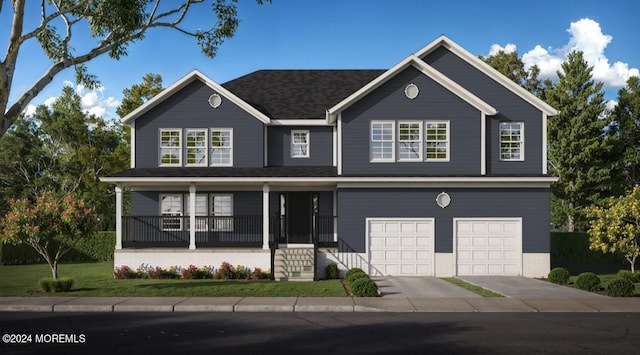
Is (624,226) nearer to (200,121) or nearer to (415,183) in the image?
(415,183)

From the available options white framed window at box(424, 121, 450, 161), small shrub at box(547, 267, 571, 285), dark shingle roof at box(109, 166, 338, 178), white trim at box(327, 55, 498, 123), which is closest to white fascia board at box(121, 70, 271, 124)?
dark shingle roof at box(109, 166, 338, 178)

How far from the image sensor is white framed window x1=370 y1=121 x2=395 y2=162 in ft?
76.9

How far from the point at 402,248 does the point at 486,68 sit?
8551 millimetres

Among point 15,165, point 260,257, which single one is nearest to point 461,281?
point 260,257

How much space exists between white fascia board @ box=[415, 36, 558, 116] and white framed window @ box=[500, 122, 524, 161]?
110 cm

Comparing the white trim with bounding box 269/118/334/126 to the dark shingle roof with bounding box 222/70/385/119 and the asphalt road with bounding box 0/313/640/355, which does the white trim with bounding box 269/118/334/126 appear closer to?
the dark shingle roof with bounding box 222/70/385/119

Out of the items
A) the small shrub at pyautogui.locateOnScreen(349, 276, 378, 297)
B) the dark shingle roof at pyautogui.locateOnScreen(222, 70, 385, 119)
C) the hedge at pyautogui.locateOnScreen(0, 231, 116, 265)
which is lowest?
the hedge at pyautogui.locateOnScreen(0, 231, 116, 265)

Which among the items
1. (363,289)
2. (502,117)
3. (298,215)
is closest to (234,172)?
(298,215)

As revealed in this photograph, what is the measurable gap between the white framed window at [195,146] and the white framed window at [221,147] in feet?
A: 1.16

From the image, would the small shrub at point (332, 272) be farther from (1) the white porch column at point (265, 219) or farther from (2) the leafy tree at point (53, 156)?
(2) the leafy tree at point (53, 156)

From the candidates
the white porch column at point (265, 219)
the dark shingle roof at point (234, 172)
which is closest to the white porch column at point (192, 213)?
the dark shingle roof at point (234, 172)

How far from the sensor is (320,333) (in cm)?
1200

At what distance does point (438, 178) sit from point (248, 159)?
8.39 metres

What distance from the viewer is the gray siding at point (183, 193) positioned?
25625mm
